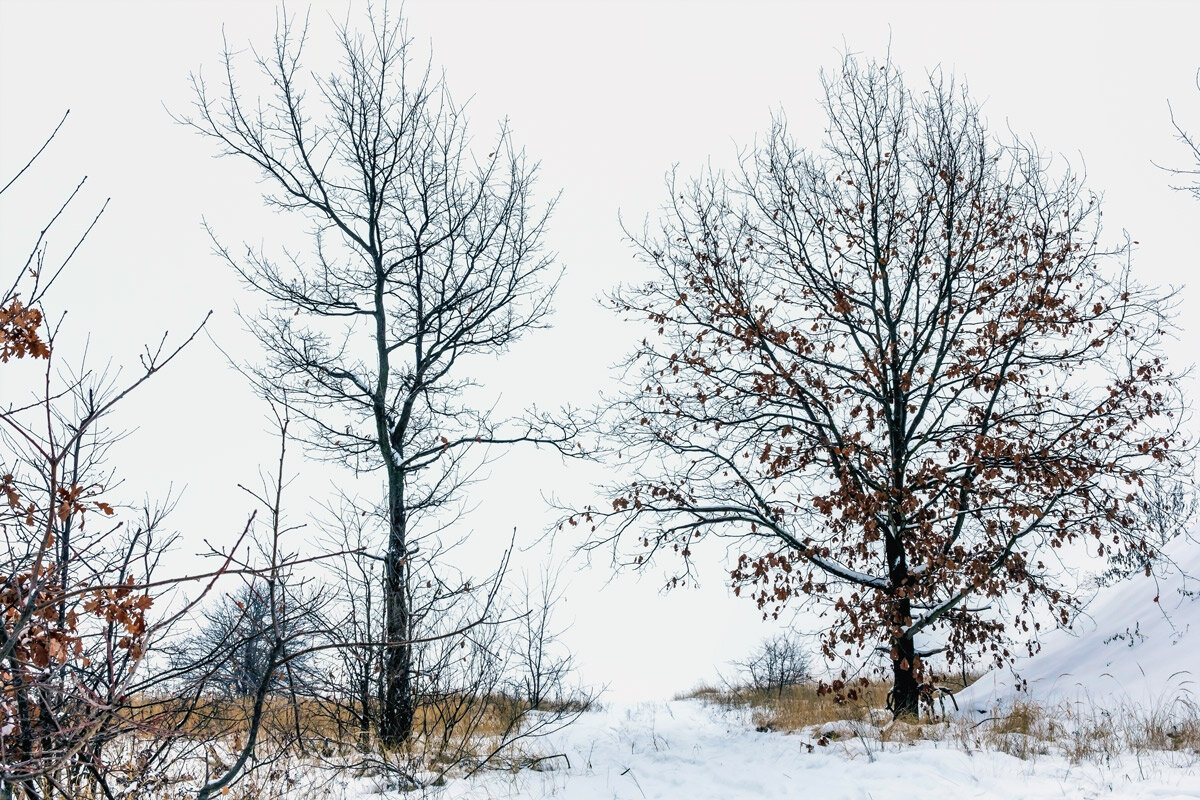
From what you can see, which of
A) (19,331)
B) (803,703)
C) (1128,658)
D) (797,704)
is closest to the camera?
(19,331)

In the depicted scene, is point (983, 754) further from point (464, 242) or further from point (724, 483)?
point (464, 242)

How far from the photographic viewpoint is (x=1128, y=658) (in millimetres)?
9422

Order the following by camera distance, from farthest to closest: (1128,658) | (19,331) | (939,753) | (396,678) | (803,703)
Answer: (803,703)
(1128,658)
(396,678)
(939,753)
(19,331)

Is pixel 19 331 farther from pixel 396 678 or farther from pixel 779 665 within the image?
pixel 779 665

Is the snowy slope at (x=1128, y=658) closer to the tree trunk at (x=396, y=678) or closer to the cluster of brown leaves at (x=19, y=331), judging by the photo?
the tree trunk at (x=396, y=678)

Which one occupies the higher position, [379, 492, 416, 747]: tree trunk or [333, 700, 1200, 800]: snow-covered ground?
[379, 492, 416, 747]: tree trunk

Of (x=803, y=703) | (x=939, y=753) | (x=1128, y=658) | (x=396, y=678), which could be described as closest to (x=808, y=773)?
(x=939, y=753)

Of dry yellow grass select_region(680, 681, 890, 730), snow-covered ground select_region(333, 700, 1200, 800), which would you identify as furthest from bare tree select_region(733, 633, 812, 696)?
snow-covered ground select_region(333, 700, 1200, 800)

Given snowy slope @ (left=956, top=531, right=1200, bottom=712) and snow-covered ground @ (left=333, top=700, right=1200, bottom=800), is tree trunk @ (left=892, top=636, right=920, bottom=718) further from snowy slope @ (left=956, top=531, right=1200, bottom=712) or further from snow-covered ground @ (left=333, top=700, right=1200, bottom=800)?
snow-covered ground @ (left=333, top=700, right=1200, bottom=800)

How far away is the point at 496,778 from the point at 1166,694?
7.08m

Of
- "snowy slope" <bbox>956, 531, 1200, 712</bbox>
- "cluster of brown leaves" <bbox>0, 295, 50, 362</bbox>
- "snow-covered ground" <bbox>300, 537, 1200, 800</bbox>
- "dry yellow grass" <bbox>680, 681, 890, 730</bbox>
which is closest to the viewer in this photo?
"cluster of brown leaves" <bbox>0, 295, 50, 362</bbox>

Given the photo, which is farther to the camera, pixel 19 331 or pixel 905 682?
pixel 905 682

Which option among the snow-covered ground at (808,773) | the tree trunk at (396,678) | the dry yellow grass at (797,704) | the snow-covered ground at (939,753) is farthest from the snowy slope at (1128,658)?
the tree trunk at (396,678)

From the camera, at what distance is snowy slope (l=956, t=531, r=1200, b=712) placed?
8.35 m
